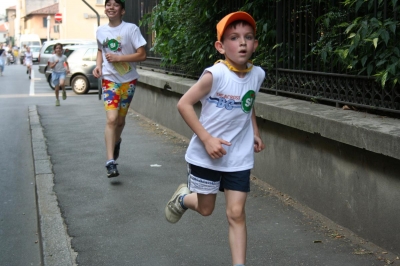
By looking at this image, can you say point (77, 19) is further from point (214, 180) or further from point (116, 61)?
point (214, 180)

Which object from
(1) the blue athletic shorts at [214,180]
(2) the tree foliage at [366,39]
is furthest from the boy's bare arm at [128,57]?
(1) the blue athletic shorts at [214,180]

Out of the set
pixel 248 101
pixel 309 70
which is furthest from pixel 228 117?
pixel 309 70

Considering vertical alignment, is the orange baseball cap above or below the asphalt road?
above

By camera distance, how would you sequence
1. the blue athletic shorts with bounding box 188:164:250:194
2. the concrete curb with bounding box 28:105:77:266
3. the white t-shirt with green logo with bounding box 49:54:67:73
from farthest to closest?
the white t-shirt with green logo with bounding box 49:54:67:73, the concrete curb with bounding box 28:105:77:266, the blue athletic shorts with bounding box 188:164:250:194

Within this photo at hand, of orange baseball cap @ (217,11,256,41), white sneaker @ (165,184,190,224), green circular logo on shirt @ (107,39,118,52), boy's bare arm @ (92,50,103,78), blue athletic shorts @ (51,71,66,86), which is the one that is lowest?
white sneaker @ (165,184,190,224)

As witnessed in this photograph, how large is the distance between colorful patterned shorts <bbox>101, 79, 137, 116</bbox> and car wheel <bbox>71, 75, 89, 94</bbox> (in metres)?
16.6

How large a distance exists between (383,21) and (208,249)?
1.98 meters

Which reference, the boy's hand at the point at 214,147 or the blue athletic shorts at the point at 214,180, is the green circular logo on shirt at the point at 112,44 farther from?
the boy's hand at the point at 214,147

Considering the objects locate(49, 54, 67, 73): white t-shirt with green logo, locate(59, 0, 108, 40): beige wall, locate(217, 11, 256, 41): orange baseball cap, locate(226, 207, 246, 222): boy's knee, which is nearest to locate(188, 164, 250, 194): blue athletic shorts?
locate(226, 207, 246, 222): boy's knee

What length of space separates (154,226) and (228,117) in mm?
1798

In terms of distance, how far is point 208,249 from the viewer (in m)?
4.96

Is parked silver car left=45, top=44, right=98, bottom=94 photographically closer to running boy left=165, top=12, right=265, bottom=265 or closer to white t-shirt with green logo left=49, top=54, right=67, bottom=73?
white t-shirt with green logo left=49, top=54, right=67, bottom=73

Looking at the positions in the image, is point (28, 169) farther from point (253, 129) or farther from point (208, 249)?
point (253, 129)

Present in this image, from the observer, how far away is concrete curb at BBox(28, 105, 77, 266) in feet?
16.0
